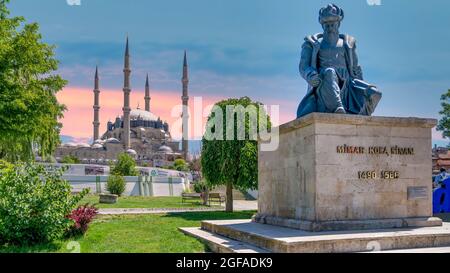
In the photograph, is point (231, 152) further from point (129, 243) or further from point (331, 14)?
point (129, 243)

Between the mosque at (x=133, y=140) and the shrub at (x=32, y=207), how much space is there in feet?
239

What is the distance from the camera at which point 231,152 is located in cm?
2022

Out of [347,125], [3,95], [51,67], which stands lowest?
[347,125]

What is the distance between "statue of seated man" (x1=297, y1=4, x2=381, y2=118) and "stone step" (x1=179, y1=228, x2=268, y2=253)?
2816mm

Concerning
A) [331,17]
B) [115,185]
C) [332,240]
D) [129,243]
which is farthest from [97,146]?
[332,240]

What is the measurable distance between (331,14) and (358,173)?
311 centimetres

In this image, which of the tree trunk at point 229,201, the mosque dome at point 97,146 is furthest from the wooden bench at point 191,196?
the mosque dome at point 97,146
